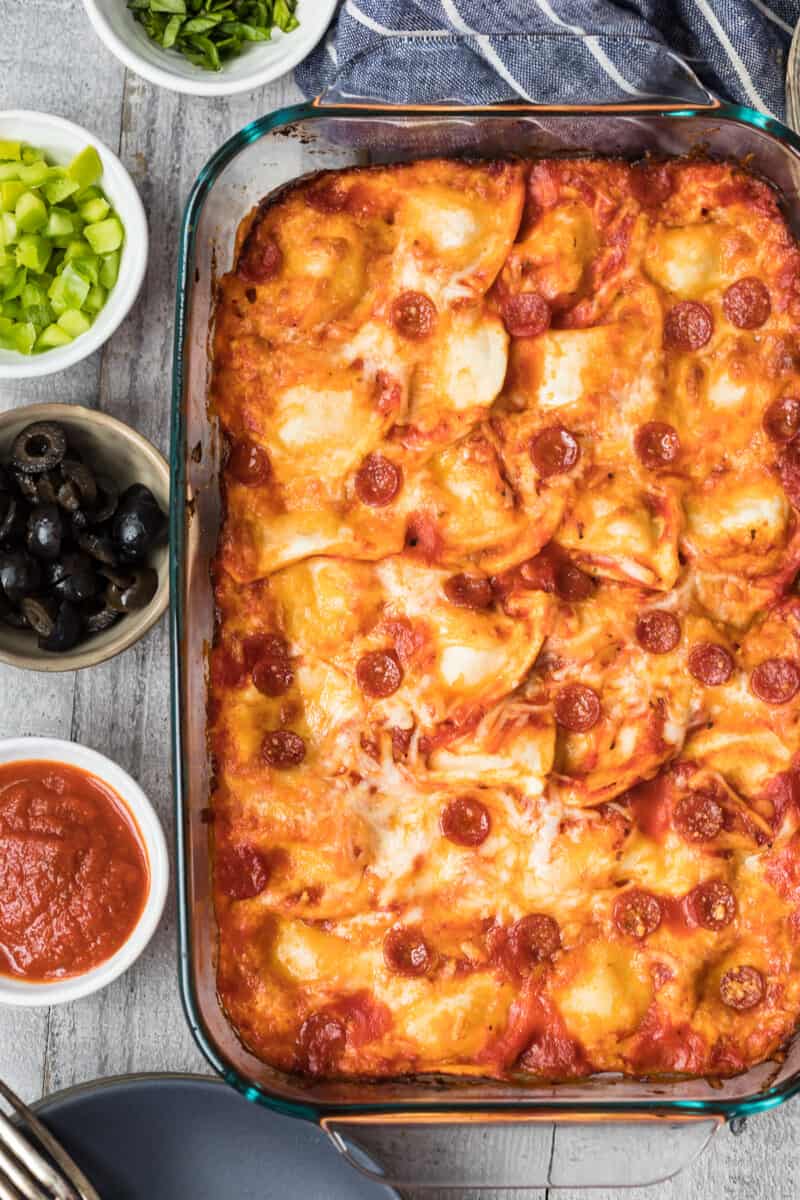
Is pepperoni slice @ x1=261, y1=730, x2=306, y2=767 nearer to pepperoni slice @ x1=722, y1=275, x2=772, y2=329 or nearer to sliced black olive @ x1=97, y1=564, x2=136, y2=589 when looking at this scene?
sliced black olive @ x1=97, y1=564, x2=136, y2=589

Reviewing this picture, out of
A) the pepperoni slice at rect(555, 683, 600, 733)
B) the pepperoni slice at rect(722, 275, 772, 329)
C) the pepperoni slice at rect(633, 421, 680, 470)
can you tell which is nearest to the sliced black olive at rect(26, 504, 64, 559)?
the pepperoni slice at rect(555, 683, 600, 733)

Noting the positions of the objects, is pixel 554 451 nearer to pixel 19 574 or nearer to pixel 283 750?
pixel 283 750

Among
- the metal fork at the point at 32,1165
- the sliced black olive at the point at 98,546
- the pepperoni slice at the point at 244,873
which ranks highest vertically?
the sliced black olive at the point at 98,546

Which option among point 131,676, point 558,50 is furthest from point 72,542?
point 558,50

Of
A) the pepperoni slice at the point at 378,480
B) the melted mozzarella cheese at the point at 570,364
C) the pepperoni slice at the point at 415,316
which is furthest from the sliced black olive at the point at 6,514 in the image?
the melted mozzarella cheese at the point at 570,364

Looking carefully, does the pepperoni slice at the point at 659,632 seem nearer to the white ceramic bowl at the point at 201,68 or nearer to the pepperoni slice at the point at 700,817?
the pepperoni slice at the point at 700,817

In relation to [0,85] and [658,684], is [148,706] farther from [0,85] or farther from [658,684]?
[0,85]

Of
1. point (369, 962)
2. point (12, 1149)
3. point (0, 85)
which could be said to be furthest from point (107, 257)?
point (12, 1149)
